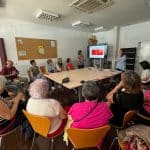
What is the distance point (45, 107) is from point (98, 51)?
5480 mm

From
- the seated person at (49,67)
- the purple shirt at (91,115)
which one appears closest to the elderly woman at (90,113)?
the purple shirt at (91,115)

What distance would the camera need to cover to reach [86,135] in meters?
1.04

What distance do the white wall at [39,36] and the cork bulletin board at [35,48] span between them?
0.49ft

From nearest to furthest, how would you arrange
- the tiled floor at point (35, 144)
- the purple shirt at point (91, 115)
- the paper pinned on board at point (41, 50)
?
1. the purple shirt at point (91, 115)
2. the tiled floor at point (35, 144)
3. the paper pinned on board at point (41, 50)

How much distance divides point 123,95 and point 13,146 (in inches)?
67.3

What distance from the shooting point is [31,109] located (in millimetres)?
1336

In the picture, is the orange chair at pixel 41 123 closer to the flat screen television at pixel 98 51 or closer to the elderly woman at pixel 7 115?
the elderly woman at pixel 7 115

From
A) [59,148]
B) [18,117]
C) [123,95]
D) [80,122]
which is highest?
[123,95]

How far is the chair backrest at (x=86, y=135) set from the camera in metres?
1.02

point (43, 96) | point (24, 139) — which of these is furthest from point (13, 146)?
point (43, 96)

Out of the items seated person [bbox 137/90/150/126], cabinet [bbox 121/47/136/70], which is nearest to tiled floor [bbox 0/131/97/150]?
seated person [bbox 137/90/150/126]

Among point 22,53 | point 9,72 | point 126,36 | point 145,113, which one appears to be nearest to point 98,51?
→ point 126,36

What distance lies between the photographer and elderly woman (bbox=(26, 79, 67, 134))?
1.31 m

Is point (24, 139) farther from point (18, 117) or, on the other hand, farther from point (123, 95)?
point (123, 95)
